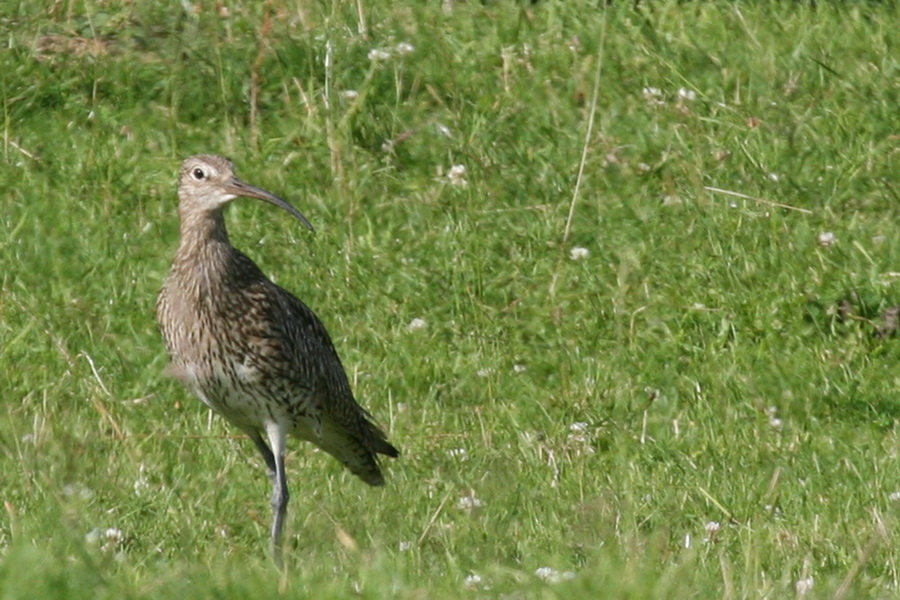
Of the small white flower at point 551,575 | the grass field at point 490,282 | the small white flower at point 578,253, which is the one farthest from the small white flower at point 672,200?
the small white flower at point 551,575

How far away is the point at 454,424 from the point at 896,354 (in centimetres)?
202

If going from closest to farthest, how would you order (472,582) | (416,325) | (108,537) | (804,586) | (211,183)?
(472,582) → (804,586) → (108,537) → (211,183) → (416,325)

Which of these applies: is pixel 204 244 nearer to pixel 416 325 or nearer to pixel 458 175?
pixel 416 325

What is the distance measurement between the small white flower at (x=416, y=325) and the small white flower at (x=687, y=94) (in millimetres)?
2325

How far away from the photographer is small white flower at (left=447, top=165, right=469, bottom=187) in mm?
9414

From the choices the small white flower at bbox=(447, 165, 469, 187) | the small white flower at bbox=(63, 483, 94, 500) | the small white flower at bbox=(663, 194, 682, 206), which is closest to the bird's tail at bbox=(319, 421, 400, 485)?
the small white flower at bbox=(63, 483, 94, 500)

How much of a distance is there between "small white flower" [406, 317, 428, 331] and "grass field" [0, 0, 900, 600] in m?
0.02

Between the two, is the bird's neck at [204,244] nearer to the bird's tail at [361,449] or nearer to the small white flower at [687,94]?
the bird's tail at [361,449]

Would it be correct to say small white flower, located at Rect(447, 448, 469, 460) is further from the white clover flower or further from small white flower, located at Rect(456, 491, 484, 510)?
the white clover flower

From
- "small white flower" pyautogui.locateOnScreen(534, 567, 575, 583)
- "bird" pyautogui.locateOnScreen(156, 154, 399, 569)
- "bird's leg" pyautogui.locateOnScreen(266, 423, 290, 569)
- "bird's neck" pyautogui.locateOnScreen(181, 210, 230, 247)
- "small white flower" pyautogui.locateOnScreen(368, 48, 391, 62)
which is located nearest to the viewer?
"small white flower" pyautogui.locateOnScreen(534, 567, 575, 583)

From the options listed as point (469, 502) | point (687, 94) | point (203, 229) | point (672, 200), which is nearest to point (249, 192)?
point (203, 229)

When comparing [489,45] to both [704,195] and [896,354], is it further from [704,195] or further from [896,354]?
[896,354]

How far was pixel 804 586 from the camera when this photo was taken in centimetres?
560

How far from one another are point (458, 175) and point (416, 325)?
122cm
